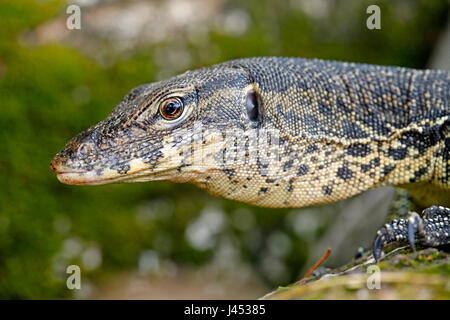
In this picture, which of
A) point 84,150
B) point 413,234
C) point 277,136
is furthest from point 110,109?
point 413,234

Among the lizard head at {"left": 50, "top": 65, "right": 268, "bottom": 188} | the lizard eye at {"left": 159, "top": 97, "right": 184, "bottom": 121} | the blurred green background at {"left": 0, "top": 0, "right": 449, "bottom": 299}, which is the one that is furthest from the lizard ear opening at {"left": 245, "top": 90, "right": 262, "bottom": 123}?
the blurred green background at {"left": 0, "top": 0, "right": 449, "bottom": 299}

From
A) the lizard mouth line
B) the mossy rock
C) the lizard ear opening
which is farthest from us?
the lizard ear opening

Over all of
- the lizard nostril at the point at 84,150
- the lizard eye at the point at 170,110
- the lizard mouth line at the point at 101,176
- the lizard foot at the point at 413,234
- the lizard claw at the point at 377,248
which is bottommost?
the lizard claw at the point at 377,248

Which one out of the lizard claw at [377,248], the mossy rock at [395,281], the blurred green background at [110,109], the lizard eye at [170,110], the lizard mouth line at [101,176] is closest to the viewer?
the mossy rock at [395,281]

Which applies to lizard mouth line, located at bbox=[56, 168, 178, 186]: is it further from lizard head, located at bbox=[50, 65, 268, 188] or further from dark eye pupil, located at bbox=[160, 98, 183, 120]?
dark eye pupil, located at bbox=[160, 98, 183, 120]

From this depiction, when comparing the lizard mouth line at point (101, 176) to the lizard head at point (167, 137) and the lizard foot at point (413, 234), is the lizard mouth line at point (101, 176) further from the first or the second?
the lizard foot at point (413, 234)

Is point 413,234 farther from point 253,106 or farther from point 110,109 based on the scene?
point 110,109

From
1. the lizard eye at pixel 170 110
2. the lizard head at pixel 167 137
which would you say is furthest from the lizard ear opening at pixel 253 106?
the lizard eye at pixel 170 110

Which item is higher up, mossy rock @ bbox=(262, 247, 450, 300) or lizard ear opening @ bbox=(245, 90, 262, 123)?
lizard ear opening @ bbox=(245, 90, 262, 123)
